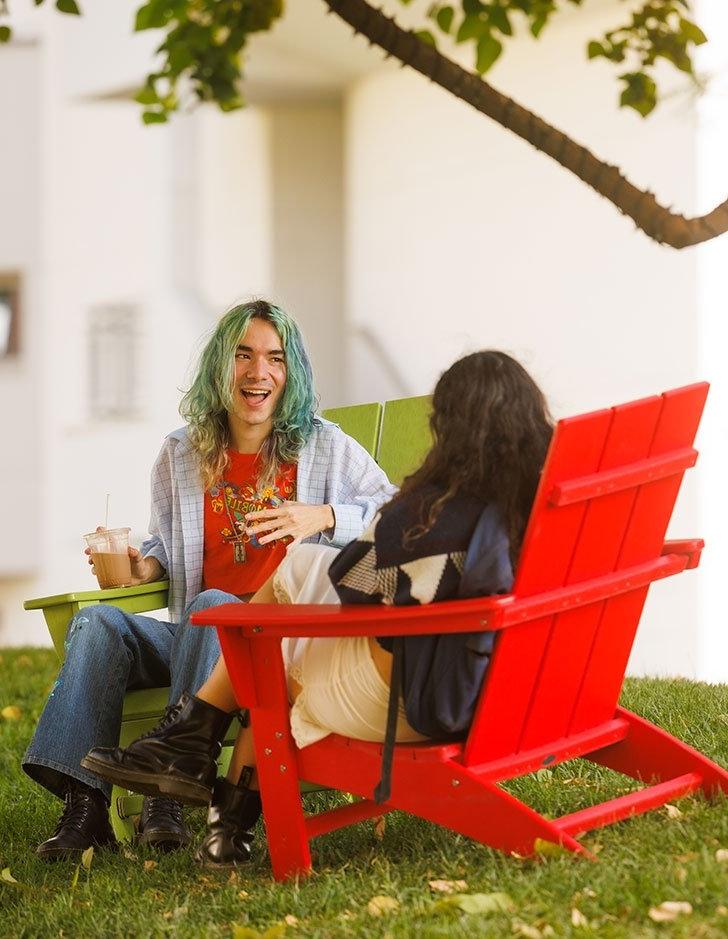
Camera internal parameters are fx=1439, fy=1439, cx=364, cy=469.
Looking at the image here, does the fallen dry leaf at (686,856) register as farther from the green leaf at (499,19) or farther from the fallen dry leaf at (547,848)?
the green leaf at (499,19)

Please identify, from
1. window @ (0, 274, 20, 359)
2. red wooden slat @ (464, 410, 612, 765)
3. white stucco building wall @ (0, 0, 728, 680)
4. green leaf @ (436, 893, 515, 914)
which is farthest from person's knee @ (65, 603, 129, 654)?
window @ (0, 274, 20, 359)

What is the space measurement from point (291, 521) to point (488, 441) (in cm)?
90

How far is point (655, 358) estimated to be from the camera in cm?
912

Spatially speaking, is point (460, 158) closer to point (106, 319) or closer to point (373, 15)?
point (106, 319)

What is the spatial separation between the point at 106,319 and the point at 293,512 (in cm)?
1062

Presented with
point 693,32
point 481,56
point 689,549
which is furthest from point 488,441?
point 693,32

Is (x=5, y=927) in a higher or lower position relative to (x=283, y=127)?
lower

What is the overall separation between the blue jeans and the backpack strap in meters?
0.69

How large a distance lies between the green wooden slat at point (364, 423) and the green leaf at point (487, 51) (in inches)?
41.5

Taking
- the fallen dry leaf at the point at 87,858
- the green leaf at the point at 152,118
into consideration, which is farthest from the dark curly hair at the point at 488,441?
the green leaf at the point at 152,118

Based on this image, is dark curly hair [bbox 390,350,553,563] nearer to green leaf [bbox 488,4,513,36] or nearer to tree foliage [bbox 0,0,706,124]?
tree foliage [bbox 0,0,706,124]

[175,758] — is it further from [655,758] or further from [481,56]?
[481,56]

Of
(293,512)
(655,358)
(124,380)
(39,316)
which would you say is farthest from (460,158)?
(293,512)

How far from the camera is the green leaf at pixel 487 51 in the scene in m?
4.27
